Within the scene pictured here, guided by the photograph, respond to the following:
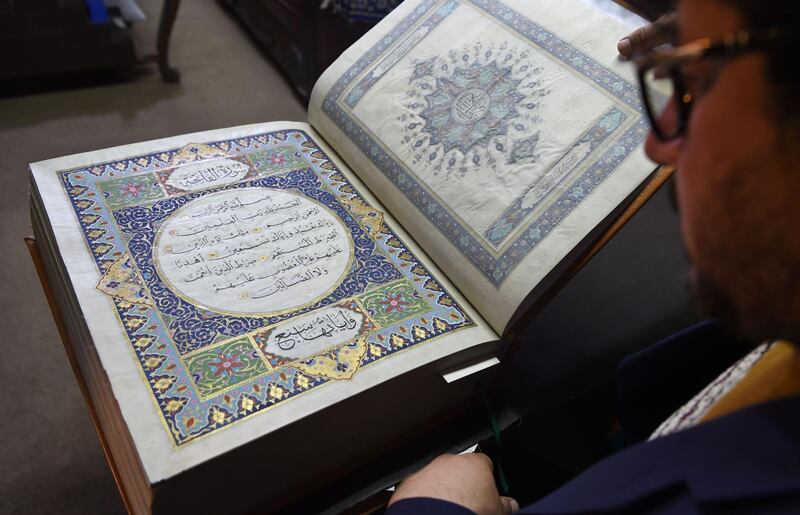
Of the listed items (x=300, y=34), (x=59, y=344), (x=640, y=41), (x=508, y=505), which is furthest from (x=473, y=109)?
(x=300, y=34)

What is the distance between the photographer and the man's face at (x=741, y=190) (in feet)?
1.16

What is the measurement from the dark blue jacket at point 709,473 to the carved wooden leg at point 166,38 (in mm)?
2066

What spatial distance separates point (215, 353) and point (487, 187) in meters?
0.43

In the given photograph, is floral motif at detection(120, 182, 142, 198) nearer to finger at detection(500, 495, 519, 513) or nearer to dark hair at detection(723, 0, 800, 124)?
finger at detection(500, 495, 519, 513)

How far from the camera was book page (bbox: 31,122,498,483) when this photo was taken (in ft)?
2.08

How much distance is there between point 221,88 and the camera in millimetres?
2174

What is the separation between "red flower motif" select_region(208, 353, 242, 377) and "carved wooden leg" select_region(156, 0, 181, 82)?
5.66ft

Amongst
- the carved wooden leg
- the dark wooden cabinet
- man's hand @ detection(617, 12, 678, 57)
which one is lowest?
man's hand @ detection(617, 12, 678, 57)

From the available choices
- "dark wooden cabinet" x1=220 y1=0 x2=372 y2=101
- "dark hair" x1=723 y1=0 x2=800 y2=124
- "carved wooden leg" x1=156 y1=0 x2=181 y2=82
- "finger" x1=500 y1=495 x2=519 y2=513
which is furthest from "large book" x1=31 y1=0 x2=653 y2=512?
"carved wooden leg" x1=156 y1=0 x2=181 y2=82

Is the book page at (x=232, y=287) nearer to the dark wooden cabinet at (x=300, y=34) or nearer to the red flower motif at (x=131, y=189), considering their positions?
the red flower motif at (x=131, y=189)

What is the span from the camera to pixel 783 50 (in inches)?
13.2

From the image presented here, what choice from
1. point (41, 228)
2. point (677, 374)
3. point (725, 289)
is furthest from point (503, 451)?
point (41, 228)

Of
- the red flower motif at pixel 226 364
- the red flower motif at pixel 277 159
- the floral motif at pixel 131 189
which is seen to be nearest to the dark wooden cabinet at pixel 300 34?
the red flower motif at pixel 277 159

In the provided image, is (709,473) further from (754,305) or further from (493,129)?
(493,129)
